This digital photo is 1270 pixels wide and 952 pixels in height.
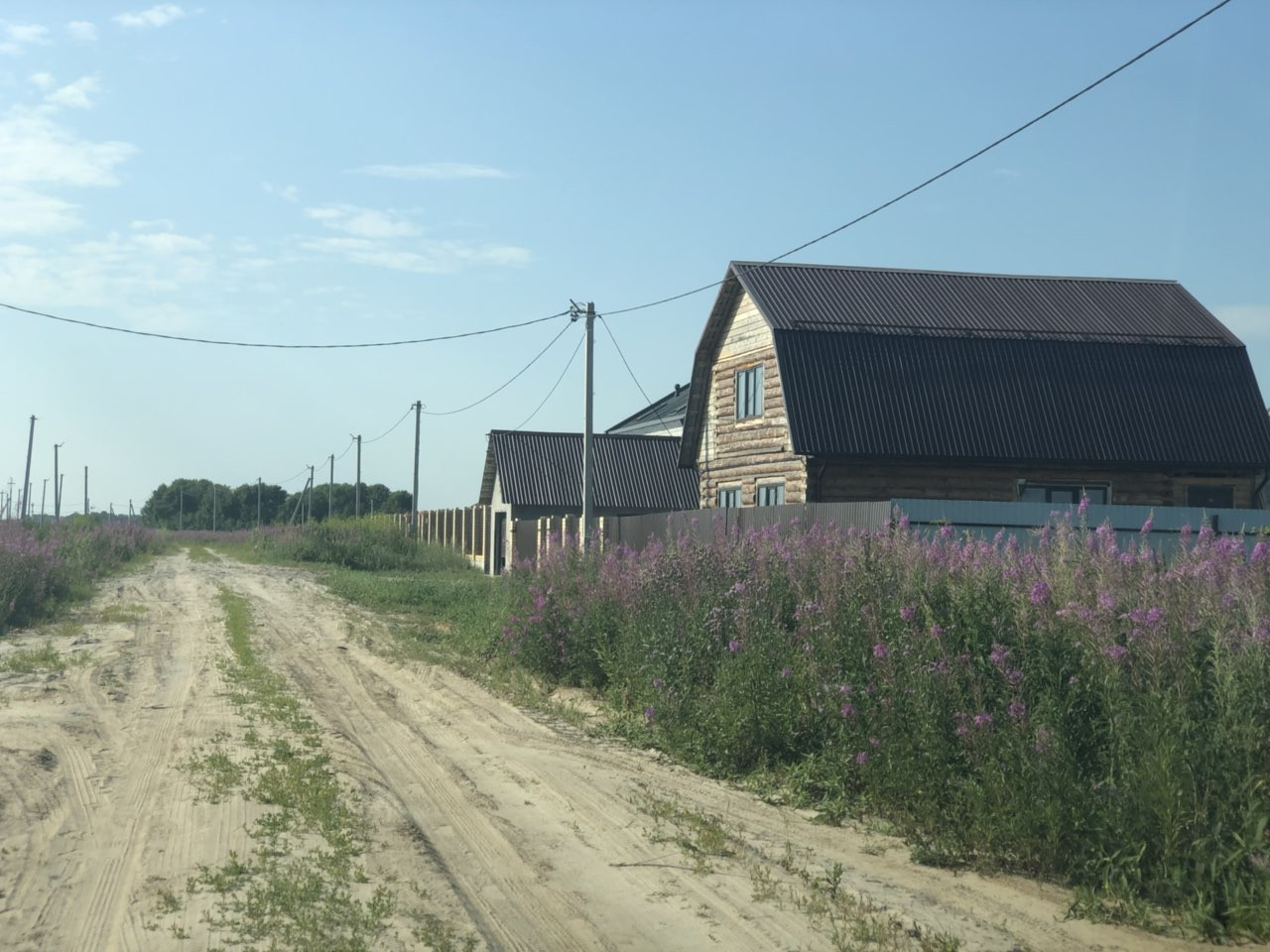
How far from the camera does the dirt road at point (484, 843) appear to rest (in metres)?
5.63

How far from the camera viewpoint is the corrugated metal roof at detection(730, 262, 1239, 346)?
84.5 ft

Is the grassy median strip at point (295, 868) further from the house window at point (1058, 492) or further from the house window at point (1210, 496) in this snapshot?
the house window at point (1210, 496)

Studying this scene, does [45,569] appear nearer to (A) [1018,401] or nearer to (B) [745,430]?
(B) [745,430]

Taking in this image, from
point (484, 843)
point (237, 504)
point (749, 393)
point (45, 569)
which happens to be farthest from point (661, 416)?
point (237, 504)

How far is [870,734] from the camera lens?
26.2ft

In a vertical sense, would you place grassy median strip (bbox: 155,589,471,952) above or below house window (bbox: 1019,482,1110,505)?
below

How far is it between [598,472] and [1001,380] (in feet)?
61.8

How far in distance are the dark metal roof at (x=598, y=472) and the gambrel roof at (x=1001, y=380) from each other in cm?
1455

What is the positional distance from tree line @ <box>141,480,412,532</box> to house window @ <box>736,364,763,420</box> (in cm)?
8457

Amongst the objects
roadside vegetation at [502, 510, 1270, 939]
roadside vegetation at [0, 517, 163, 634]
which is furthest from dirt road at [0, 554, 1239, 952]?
roadside vegetation at [0, 517, 163, 634]

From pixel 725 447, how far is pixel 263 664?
14692mm

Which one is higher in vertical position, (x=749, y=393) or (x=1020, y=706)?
(x=749, y=393)

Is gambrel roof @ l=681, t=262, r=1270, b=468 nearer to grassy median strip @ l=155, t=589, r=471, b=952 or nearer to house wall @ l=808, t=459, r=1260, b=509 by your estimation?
house wall @ l=808, t=459, r=1260, b=509

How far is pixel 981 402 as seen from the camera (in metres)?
24.6
